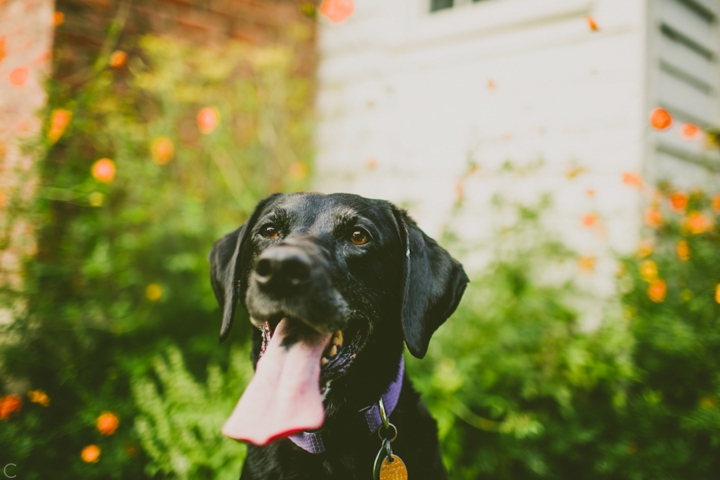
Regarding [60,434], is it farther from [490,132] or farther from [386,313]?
[490,132]

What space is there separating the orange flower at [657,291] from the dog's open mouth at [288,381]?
1.86m

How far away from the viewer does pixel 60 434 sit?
7.72 feet

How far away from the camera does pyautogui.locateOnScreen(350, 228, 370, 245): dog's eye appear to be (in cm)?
182

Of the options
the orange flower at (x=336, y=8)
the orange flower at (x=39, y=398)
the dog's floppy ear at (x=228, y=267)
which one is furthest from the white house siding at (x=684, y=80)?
the orange flower at (x=39, y=398)

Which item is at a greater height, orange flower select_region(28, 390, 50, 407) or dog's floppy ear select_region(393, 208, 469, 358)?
dog's floppy ear select_region(393, 208, 469, 358)

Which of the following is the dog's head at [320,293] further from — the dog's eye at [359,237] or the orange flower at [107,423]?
the orange flower at [107,423]

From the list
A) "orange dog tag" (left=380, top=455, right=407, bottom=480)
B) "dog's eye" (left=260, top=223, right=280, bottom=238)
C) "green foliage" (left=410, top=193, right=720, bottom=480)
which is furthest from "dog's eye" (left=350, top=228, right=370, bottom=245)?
"green foliage" (left=410, top=193, right=720, bottom=480)

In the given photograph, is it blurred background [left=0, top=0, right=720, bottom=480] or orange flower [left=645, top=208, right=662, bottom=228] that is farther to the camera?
orange flower [left=645, top=208, right=662, bottom=228]

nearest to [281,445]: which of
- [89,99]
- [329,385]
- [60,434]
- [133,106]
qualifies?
[329,385]

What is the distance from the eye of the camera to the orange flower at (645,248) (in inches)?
112

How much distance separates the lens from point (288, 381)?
1432 millimetres

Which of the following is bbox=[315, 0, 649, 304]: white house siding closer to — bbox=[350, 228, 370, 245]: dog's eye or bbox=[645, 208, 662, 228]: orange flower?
bbox=[645, 208, 662, 228]: orange flower

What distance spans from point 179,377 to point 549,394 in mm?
2162

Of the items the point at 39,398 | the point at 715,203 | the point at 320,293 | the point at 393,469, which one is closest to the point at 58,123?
the point at 39,398
